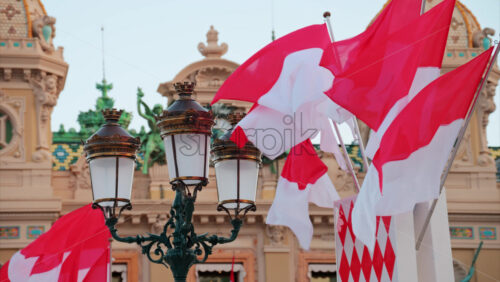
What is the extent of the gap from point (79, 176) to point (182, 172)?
15555 mm

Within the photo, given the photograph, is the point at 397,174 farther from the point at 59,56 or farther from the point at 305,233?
the point at 59,56

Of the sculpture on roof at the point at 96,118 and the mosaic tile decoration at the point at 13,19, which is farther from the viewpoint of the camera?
the sculpture on roof at the point at 96,118

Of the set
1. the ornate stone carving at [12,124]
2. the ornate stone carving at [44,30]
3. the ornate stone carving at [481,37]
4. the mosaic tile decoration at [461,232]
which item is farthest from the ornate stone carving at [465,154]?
the ornate stone carving at [12,124]

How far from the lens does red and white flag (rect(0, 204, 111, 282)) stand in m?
18.2

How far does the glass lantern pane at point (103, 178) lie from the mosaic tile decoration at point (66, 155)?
15.5 metres

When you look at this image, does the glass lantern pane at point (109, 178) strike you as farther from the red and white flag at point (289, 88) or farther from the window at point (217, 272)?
the window at point (217, 272)

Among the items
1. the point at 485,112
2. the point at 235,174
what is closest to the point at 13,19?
the point at 485,112

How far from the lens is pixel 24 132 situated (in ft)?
84.3

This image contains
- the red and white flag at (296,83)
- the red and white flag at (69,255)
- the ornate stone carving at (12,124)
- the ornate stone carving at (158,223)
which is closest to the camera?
A: the red and white flag at (296,83)

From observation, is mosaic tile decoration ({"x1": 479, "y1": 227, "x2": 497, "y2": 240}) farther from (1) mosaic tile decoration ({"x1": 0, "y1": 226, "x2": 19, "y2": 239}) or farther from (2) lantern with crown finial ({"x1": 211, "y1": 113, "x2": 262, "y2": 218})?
(2) lantern with crown finial ({"x1": 211, "y1": 113, "x2": 262, "y2": 218})

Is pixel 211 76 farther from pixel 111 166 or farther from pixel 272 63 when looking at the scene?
pixel 111 166

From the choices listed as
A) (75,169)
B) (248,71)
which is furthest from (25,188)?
(248,71)

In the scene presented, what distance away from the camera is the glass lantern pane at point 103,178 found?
1091 cm

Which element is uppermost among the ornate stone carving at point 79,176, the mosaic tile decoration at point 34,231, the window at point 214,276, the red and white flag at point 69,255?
the ornate stone carving at point 79,176
